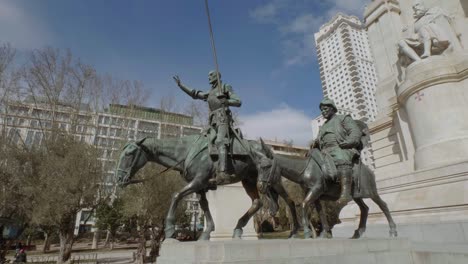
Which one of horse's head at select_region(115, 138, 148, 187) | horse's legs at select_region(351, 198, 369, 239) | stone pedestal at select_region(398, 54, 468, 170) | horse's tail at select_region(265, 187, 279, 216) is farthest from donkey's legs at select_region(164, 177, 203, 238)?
stone pedestal at select_region(398, 54, 468, 170)

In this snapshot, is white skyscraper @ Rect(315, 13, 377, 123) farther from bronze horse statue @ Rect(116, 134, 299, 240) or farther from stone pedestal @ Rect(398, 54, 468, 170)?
bronze horse statue @ Rect(116, 134, 299, 240)

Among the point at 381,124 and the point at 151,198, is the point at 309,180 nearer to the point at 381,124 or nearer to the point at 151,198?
the point at 381,124

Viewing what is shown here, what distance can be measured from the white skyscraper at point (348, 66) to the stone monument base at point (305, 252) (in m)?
124

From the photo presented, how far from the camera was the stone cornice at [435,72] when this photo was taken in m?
10.6

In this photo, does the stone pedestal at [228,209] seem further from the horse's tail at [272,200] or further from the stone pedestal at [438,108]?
the stone pedestal at [438,108]

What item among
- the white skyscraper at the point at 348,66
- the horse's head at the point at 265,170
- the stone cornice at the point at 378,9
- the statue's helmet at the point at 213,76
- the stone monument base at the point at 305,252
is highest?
the white skyscraper at the point at 348,66

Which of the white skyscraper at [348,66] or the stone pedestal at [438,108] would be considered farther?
the white skyscraper at [348,66]

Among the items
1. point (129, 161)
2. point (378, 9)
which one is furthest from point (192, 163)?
point (378, 9)

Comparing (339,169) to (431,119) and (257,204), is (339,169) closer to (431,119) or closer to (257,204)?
(257,204)

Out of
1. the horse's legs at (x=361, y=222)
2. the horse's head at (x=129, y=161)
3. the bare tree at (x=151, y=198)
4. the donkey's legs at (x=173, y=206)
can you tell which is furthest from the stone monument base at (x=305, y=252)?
the bare tree at (x=151, y=198)

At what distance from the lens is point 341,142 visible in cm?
722

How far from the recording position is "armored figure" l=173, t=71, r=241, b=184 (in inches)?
247

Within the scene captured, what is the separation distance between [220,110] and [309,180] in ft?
8.78

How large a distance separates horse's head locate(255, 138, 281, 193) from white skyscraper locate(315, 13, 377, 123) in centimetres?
12504
